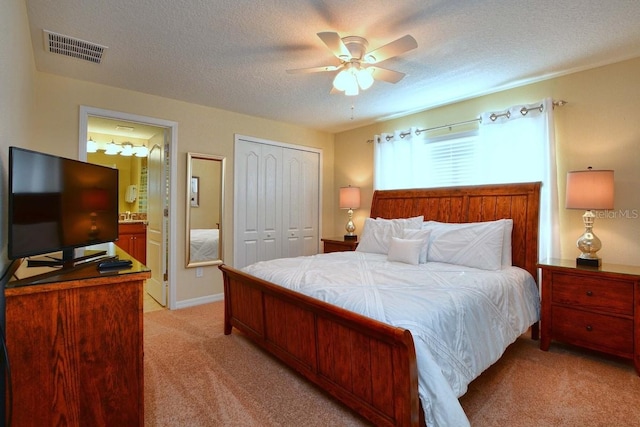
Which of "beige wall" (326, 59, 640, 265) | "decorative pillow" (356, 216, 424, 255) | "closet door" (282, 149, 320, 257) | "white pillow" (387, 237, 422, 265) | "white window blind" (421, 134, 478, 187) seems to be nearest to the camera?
"beige wall" (326, 59, 640, 265)

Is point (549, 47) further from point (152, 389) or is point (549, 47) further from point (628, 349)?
point (152, 389)

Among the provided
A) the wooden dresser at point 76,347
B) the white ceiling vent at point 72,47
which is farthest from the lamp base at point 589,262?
the white ceiling vent at point 72,47

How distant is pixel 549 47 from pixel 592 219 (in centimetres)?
146

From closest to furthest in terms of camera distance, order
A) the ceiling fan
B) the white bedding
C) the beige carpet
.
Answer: the beige carpet
the ceiling fan
the white bedding

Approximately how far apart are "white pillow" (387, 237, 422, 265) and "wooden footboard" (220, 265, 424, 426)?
4.21 feet

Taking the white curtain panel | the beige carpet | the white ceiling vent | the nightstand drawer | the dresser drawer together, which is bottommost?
the beige carpet

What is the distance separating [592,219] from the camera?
2.63 metres

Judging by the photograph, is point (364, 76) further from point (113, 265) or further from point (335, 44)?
point (113, 265)

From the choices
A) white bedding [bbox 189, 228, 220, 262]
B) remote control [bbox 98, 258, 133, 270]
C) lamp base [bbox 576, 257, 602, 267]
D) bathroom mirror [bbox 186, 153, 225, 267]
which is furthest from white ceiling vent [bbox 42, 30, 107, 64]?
lamp base [bbox 576, 257, 602, 267]

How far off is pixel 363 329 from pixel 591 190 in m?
2.29

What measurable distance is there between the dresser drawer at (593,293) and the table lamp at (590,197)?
0.59 ft

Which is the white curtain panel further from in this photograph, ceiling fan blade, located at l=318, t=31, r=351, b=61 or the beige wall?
ceiling fan blade, located at l=318, t=31, r=351, b=61

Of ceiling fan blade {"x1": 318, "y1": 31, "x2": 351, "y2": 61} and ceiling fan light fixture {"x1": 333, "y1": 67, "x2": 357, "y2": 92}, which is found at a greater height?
ceiling fan blade {"x1": 318, "y1": 31, "x2": 351, "y2": 61}

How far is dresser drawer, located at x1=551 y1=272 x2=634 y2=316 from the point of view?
2.30 metres
